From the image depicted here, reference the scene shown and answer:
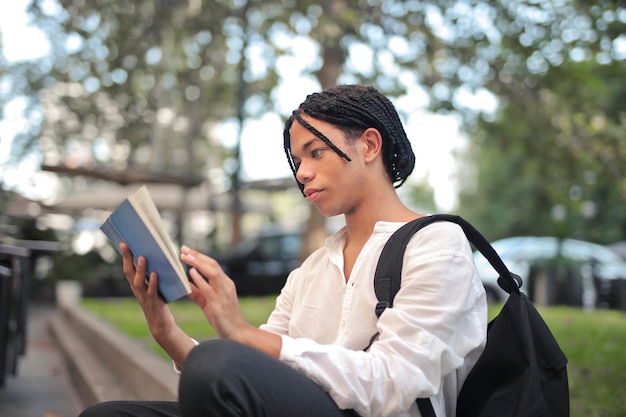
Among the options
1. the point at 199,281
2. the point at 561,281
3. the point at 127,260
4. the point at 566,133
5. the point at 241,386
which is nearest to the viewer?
the point at 241,386

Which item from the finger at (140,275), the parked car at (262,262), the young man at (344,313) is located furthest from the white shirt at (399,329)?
the parked car at (262,262)

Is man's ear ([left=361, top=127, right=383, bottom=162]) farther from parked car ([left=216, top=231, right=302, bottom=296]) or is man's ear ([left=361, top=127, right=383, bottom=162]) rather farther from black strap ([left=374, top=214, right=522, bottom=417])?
parked car ([left=216, top=231, right=302, bottom=296])

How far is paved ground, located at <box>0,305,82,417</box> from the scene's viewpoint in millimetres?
5645

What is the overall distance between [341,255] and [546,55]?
794cm

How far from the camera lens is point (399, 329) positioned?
1.66 meters

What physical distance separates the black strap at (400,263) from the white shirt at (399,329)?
2cm

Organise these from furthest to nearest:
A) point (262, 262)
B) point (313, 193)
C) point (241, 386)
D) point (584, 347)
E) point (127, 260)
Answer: point (262, 262) < point (584, 347) < point (313, 193) < point (127, 260) < point (241, 386)

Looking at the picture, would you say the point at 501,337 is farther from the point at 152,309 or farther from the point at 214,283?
the point at 152,309

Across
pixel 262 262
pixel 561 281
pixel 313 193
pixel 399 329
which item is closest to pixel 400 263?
pixel 399 329

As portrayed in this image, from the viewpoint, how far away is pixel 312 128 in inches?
77.6

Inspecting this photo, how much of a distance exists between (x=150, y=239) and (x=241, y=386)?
0.41m

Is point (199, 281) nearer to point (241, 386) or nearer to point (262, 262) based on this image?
point (241, 386)

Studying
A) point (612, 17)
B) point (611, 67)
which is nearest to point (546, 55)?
point (611, 67)

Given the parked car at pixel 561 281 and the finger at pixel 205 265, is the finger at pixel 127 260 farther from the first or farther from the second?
the parked car at pixel 561 281
